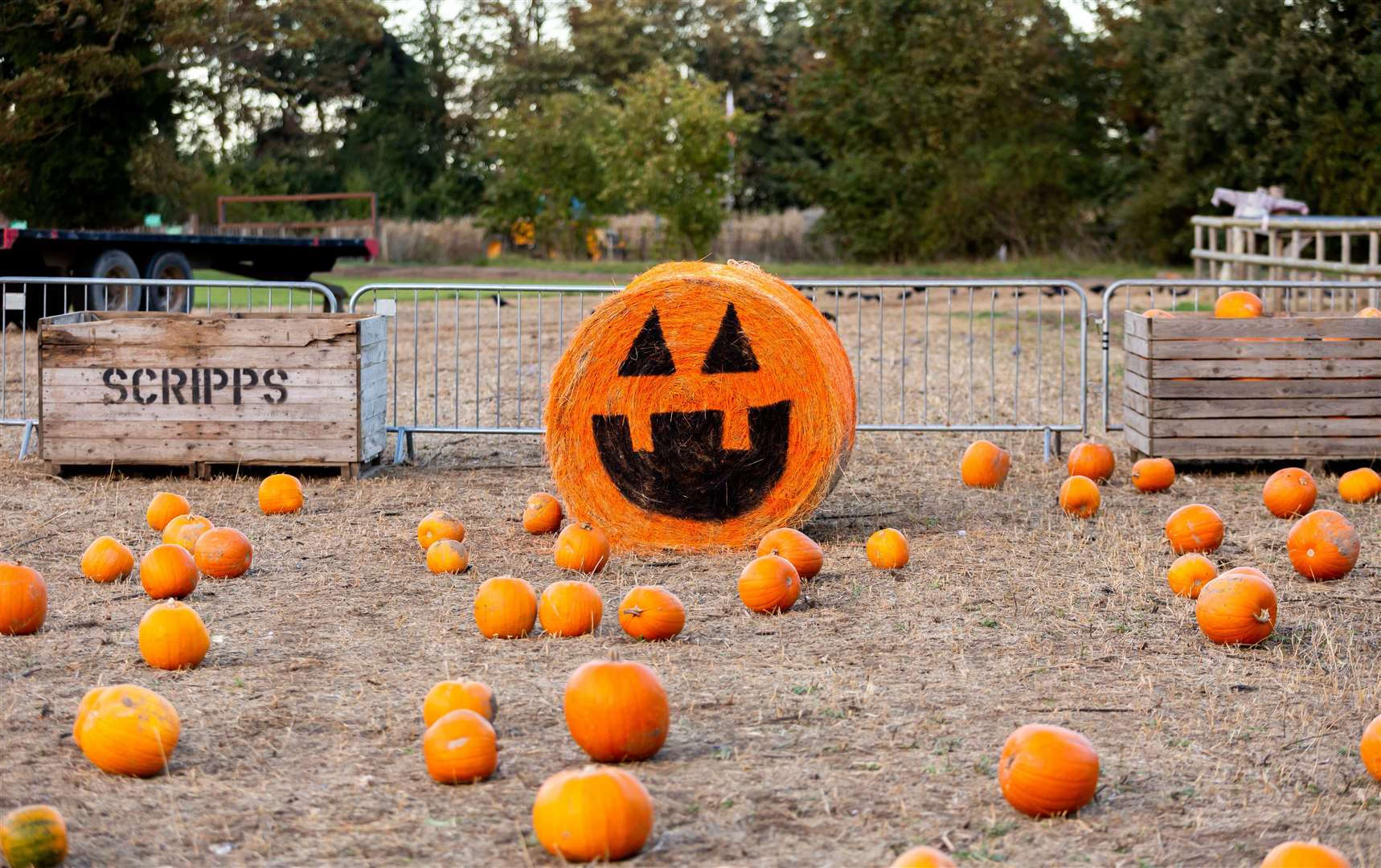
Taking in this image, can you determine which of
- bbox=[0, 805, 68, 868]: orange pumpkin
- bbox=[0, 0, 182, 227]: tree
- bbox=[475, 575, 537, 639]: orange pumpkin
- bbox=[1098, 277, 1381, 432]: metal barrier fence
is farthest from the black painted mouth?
bbox=[0, 0, 182, 227]: tree

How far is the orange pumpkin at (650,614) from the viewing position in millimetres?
5266

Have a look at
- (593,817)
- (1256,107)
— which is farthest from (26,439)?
(1256,107)

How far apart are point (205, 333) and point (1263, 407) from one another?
6.28 metres

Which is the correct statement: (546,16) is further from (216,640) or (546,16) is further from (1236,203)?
(216,640)

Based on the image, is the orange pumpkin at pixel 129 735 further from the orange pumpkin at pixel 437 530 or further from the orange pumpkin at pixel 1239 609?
the orange pumpkin at pixel 1239 609

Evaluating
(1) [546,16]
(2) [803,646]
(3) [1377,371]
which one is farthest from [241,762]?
(1) [546,16]

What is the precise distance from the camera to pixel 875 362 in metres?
14.3

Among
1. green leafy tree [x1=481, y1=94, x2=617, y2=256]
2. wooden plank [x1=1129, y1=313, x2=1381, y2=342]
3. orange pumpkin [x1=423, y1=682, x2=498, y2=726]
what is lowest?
orange pumpkin [x1=423, y1=682, x2=498, y2=726]

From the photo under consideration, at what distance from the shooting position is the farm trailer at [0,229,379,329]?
1686 cm

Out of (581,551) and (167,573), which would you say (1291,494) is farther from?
(167,573)

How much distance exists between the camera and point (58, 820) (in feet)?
11.1

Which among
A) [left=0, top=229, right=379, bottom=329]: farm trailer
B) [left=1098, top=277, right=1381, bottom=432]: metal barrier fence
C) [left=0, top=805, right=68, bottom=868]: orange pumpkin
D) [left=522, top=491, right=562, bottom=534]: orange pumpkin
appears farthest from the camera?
[left=0, top=229, right=379, bottom=329]: farm trailer

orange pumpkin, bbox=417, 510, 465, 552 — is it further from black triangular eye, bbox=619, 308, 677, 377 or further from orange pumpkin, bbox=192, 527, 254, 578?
black triangular eye, bbox=619, 308, 677, 377

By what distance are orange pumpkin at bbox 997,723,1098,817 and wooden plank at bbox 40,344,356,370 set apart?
5.87 m
